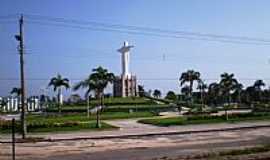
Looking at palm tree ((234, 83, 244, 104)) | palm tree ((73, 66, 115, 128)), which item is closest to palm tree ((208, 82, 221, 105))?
palm tree ((234, 83, 244, 104))

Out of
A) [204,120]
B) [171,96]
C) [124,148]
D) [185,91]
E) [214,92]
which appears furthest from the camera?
[171,96]

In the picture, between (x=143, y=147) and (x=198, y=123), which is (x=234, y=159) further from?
(x=198, y=123)

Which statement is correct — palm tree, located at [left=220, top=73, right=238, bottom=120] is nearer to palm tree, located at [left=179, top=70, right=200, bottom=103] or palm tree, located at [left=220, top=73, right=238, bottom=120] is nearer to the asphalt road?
palm tree, located at [left=179, top=70, right=200, bottom=103]

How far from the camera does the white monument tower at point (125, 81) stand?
113 meters

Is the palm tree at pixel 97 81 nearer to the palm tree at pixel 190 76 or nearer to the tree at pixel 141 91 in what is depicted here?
the palm tree at pixel 190 76

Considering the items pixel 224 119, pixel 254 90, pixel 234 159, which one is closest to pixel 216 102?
pixel 254 90

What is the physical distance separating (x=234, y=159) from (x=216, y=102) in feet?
366

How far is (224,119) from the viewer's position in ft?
182

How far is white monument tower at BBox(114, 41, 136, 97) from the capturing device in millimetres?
113000

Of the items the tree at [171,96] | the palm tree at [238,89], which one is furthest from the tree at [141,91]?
the palm tree at [238,89]

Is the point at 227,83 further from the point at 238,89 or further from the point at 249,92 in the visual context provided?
the point at 249,92

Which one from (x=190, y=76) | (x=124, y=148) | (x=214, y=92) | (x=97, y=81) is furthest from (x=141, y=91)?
(x=124, y=148)

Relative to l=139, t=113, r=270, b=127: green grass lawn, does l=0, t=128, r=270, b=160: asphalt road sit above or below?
below

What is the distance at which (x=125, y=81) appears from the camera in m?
115
